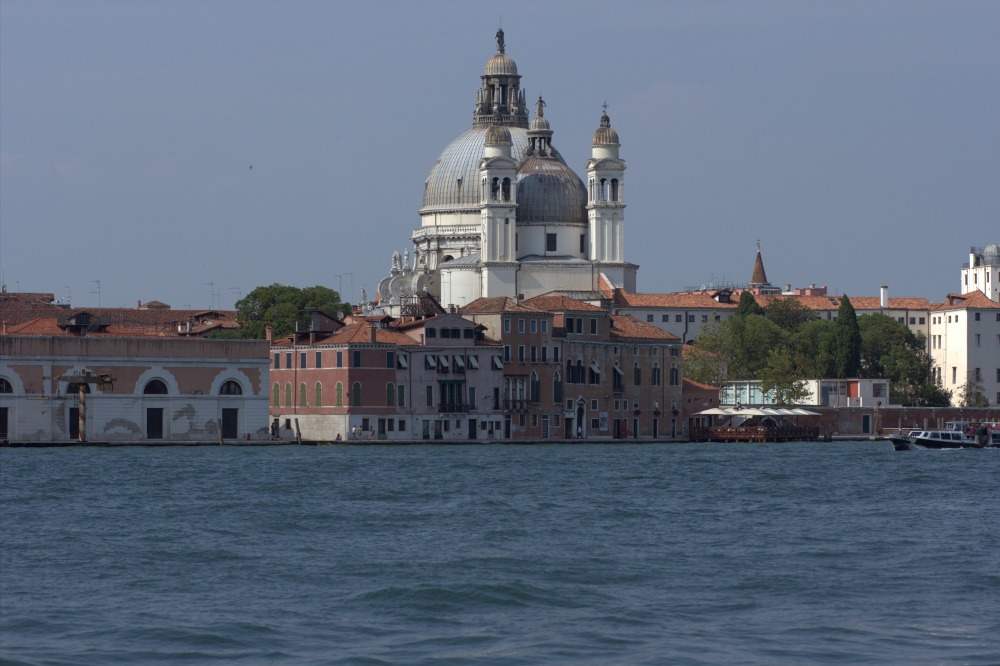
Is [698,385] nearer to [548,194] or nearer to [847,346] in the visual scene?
[847,346]

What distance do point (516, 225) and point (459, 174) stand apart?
20.4 feet

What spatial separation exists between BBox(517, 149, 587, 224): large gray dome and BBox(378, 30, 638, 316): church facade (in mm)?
46

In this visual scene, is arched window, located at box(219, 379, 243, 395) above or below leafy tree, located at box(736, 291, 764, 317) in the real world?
below

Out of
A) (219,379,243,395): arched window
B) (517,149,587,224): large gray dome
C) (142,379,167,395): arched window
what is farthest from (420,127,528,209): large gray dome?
(142,379,167,395): arched window

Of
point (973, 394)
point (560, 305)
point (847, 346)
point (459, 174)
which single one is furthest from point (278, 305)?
point (973, 394)

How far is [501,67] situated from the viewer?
103 m

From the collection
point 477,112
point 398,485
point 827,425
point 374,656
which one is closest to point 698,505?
point 398,485

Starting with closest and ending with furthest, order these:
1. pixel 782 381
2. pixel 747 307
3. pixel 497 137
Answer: pixel 782 381
pixel 747 307
pixel 497 137

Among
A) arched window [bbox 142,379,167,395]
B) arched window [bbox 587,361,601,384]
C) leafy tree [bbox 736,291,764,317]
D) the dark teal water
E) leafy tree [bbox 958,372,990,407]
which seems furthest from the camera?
leafy tree [bbox 736,291,764,317]

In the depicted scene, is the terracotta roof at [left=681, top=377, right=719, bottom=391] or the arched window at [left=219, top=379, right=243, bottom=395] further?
the terracotta roof at [left=681, top=377, right=719, bottom=391]

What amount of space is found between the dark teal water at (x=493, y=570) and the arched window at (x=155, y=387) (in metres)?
17.4

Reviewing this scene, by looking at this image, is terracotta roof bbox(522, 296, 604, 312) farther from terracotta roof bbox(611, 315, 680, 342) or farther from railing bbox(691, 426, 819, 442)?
railing bbox(691, 426, 819, 442)

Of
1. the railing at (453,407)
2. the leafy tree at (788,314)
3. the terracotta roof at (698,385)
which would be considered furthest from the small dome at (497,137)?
the railing at (453,407)

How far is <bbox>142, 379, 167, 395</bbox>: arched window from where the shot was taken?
6228 centimetres
